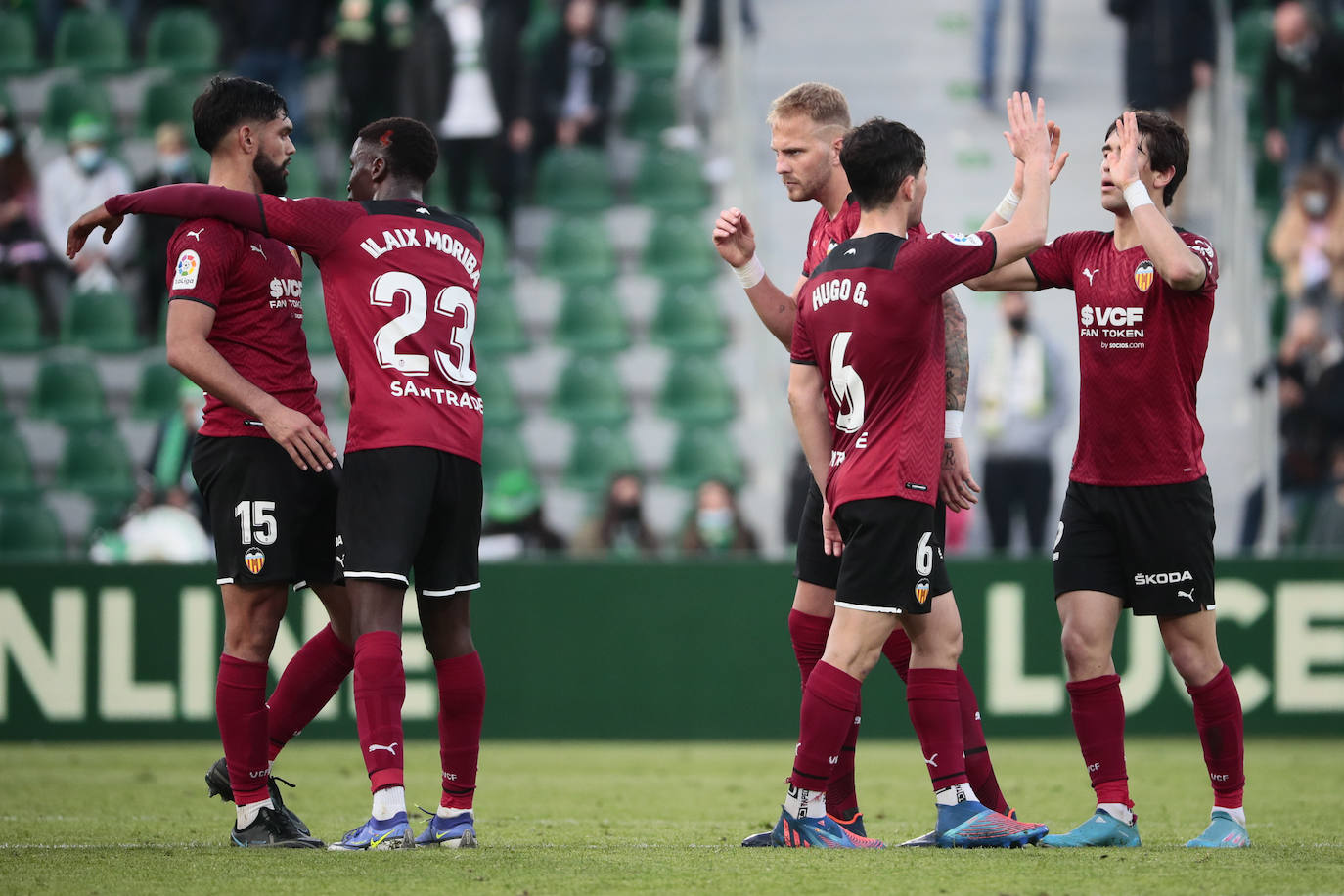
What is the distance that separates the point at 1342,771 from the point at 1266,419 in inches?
154

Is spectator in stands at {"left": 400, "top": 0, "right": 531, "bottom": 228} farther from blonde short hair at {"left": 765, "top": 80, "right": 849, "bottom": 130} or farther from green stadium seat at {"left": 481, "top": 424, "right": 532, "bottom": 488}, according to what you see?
blonde short hair at {"left": 765, "top": 80, "right": 849, "bottom": 130}

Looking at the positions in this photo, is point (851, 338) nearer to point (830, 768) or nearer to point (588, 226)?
point (830, 768)

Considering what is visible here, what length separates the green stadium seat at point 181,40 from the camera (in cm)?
1430

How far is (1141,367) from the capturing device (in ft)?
16.8

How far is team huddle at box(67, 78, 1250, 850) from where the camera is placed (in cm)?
482

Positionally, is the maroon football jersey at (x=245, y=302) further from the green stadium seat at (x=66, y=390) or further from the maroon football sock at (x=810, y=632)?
the green stadium seat at (x=66, y=390)

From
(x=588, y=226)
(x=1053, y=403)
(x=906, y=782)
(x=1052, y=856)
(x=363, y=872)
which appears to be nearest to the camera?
(x=363, y=872)

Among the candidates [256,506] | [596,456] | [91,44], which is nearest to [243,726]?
[256,506]

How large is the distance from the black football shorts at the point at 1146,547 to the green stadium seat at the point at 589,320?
8157 mm

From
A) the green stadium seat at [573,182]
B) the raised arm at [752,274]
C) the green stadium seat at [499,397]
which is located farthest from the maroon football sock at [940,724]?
the green stadium seat at [573,182]

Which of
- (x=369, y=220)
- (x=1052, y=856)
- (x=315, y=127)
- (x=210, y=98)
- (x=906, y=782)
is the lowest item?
(x=906, y=782)

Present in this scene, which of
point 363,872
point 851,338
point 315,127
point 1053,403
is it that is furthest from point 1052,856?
point 315,127

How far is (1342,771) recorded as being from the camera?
8.12 m

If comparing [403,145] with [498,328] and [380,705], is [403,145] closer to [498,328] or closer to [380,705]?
[380,705]
